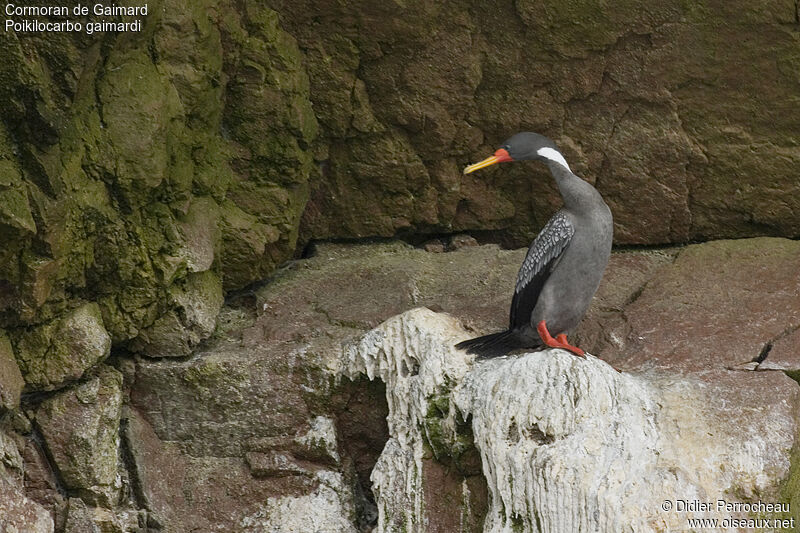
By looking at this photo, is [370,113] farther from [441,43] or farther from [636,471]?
[636,471]

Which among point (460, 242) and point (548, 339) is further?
point (460, 242)

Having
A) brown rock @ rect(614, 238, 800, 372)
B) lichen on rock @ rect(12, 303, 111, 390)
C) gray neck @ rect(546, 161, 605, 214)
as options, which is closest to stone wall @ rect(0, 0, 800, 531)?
lichen on rock @ rect(12, 303, 111, 390)

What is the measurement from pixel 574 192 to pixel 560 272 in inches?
18.8

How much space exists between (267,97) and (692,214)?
299cm

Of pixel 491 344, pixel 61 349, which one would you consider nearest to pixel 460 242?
pixel 491 344

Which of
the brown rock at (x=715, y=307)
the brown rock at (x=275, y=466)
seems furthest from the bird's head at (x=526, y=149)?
the brown rock at (x=275, y=466)

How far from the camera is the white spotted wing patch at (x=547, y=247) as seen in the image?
22.8ft

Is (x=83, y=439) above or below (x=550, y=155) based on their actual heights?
below

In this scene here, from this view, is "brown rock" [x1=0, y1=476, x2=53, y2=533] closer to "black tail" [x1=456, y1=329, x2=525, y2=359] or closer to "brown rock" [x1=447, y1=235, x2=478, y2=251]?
"black tail" [x1=456, y1=329, x2=525, y2=359]

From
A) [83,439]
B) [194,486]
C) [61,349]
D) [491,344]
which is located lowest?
[194,486]

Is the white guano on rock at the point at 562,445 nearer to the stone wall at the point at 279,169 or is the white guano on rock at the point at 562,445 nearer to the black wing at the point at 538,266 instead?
the black wing at the point at 538,266

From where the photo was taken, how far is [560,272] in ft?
22.8

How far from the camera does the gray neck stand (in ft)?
23.0

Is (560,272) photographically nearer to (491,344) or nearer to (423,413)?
(491,344)
